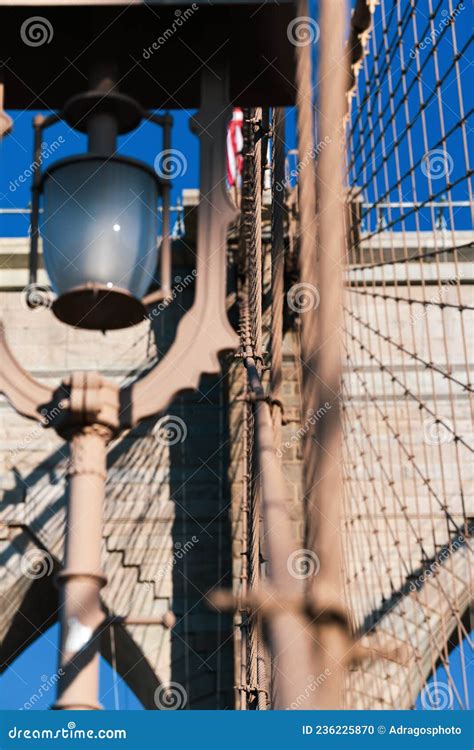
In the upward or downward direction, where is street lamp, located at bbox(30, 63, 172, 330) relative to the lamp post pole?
upward

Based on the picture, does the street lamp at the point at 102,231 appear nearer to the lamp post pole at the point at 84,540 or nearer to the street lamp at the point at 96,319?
the street lamp at the point at 96,319

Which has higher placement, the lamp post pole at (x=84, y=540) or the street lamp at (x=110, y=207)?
the street lamp at (x=110, y=207)

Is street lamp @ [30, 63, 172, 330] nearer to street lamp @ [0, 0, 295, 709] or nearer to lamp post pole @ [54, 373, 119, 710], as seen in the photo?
street lamp @ [0, 0, 295, 709]

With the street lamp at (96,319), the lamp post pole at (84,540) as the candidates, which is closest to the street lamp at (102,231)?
the street lamp at (96,319)

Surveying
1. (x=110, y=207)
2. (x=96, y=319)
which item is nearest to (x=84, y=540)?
(x=96, y=319)

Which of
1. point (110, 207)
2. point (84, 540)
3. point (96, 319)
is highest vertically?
point (110, 207)

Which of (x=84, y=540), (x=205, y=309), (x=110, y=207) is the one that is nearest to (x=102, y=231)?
(x=110, y=207)

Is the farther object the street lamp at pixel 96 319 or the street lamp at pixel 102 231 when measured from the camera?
the street lamp at pixel 102 231

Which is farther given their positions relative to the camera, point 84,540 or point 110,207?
point 110,207

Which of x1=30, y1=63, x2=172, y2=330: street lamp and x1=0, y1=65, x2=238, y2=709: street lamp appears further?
x1=30, y1=63, x2=172, y2=330: street lamp

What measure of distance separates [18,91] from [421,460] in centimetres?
686

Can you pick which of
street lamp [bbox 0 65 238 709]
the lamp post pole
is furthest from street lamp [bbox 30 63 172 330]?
the lamp post pole

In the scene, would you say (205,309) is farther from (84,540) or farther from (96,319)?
(84,540)

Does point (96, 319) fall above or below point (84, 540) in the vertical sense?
above
